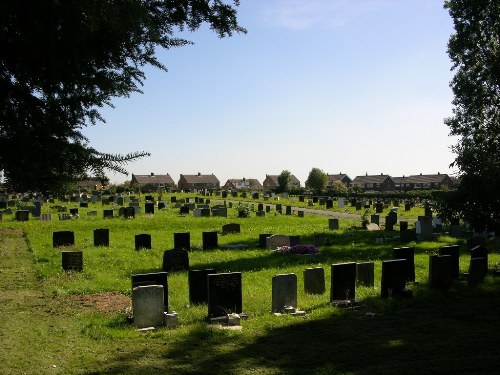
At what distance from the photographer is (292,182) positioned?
14125cm

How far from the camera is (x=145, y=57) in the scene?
5.14 metres

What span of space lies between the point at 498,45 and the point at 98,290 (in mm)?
21130

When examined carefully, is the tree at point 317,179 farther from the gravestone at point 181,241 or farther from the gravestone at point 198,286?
the gravestone at point 198,286

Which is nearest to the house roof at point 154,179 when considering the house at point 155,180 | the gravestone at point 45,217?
the house at point 155,180

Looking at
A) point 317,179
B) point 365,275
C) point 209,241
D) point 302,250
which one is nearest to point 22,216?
point 209,241

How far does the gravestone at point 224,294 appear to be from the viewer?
11062 millimetres

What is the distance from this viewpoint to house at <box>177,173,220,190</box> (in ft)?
460

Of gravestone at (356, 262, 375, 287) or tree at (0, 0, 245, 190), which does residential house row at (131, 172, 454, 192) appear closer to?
gravestone at (356, 262, 375, 287)

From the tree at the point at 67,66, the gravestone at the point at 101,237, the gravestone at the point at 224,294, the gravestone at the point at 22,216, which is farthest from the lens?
the gravestone at the point at 22,216

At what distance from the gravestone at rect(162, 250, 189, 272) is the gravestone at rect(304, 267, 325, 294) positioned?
5.03 metres

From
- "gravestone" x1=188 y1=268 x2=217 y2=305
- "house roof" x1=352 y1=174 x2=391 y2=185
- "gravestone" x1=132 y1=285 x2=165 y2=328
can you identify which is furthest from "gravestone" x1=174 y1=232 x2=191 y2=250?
"house roof" x1=352 y1=174 x2=391 y2=185

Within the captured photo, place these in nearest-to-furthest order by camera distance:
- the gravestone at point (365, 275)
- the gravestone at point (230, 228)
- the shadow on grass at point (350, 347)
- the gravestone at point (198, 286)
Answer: the shadow on grass at point (350, 347)
the gravestone at point (198, 286)
the gravestone at point (365, 275)
the gravestone at point (230, 228)

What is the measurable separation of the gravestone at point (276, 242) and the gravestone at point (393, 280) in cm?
958

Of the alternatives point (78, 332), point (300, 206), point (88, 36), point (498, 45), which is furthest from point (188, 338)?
point (300, 206)
